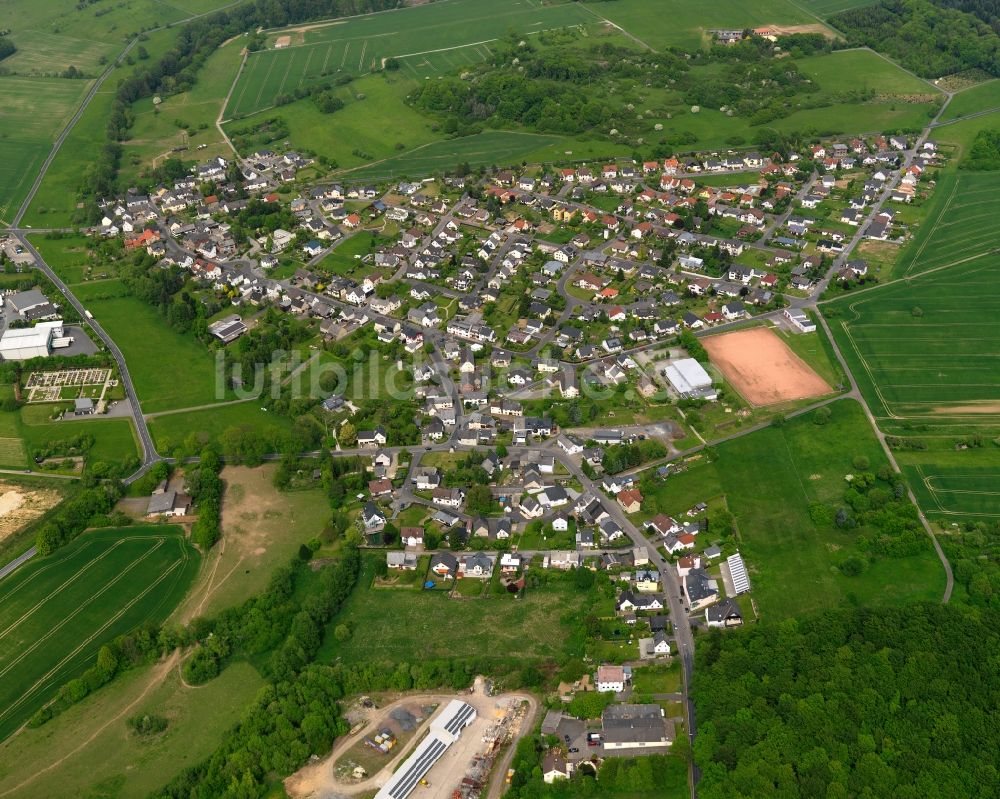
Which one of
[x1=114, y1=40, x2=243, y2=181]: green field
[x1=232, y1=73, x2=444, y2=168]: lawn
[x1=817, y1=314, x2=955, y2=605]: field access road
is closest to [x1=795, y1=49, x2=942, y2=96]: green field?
[x1=232, y1=73, x2=444, y2=168]: lawn

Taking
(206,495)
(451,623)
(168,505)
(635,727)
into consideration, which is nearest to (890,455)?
(635,727)

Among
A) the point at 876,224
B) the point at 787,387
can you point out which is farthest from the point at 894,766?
the point at 876,224

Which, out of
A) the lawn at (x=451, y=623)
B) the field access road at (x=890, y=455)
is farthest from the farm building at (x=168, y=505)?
the field access road at (x=890, y=455)

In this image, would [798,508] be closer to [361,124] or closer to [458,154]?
[458,154]

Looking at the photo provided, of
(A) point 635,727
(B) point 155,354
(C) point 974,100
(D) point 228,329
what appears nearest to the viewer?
(A) point 635,727

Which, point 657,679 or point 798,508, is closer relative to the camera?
point 657,679

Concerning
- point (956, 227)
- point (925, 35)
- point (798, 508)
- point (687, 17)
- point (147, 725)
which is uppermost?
point (687, 17)

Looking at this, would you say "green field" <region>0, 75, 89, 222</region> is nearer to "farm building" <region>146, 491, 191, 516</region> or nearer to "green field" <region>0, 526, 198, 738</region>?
"farm building" <region>146, 491, 191, 516</region>
